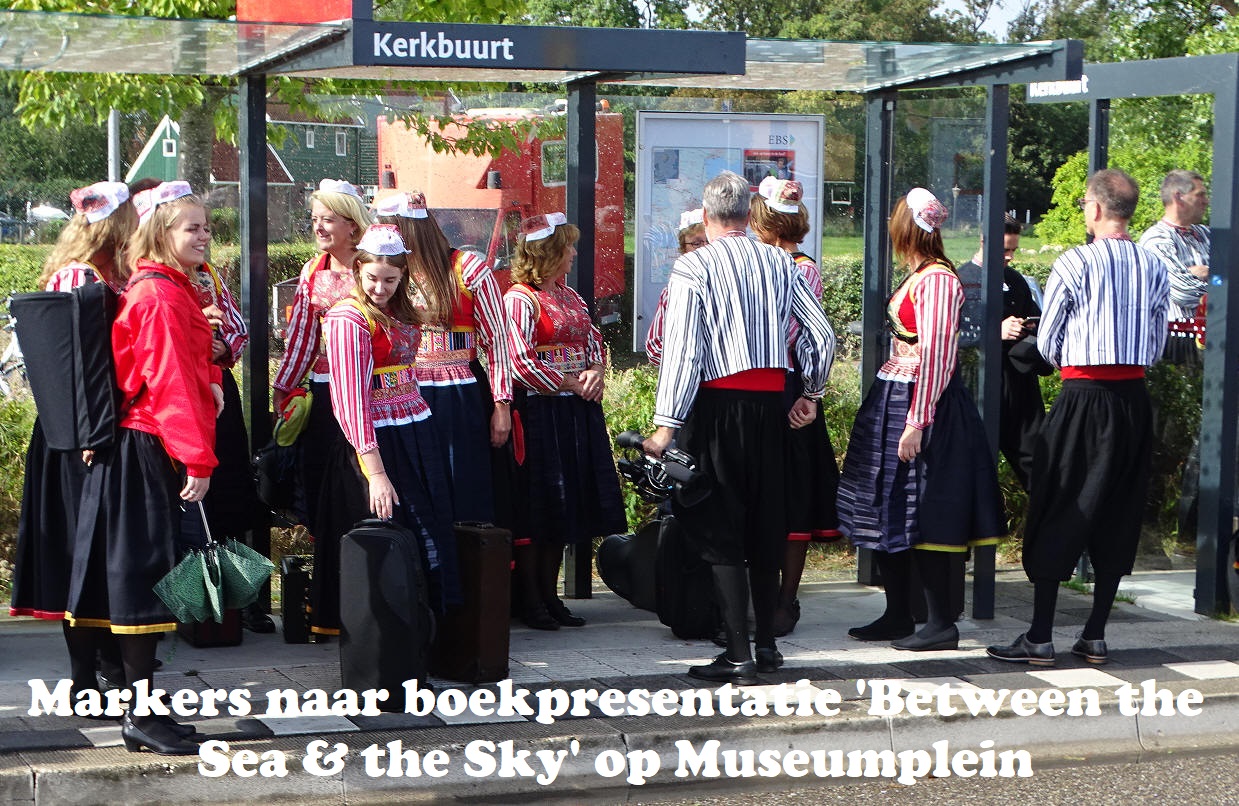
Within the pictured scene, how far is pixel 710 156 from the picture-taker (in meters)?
8.07

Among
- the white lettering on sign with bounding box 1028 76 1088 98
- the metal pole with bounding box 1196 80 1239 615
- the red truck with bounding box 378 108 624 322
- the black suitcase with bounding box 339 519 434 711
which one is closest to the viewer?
the black suitcase with bounding box 339 519 434 711

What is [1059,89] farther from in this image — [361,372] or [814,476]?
[361,372]

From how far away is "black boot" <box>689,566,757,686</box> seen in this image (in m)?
5.95

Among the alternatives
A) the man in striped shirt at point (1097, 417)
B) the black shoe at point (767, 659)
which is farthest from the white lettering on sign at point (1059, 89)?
the black shoe at point (767, 659)

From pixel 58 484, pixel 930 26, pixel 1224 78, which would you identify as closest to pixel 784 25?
pixel 930 26

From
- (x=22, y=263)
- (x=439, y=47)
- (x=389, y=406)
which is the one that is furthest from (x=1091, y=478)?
(x=22, y=263)

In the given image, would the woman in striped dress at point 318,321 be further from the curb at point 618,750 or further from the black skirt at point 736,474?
the black skirt at point 736,474

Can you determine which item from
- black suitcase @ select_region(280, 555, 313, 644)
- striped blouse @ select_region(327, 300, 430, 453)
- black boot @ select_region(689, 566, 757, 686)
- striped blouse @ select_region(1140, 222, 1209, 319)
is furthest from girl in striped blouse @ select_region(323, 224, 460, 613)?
striped blouse @ select_region(1140, 222, 1209, 319)

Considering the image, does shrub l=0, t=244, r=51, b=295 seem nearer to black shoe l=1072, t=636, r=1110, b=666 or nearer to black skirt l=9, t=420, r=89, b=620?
black skirt l=9, t=420, r=89, b=620

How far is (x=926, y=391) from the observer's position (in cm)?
645

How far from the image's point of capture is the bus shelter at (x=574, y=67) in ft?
19.7

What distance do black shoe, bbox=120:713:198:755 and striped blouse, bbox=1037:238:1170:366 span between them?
366 centimetres

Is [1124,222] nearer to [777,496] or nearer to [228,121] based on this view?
[777,496]

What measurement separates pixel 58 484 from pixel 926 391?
3283 mm
